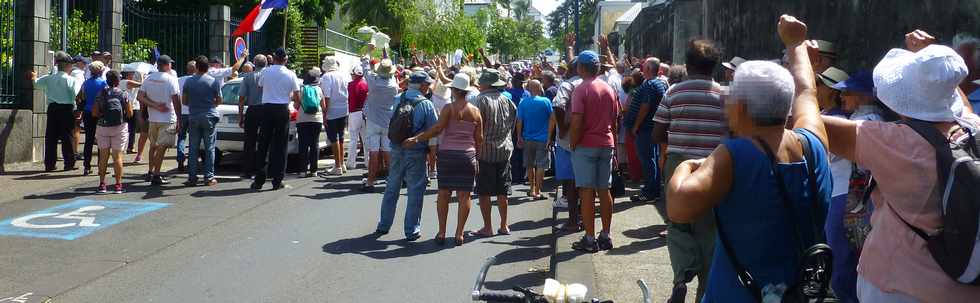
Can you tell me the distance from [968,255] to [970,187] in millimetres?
200

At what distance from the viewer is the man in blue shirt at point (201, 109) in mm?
13109

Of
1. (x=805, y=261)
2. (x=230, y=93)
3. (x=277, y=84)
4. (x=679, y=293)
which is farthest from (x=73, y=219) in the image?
(x=805, y=261)

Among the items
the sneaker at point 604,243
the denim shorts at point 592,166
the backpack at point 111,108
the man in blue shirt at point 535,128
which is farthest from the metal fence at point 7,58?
the sneaker at point 604,243

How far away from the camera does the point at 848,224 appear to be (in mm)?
4832

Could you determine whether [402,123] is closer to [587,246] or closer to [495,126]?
[495,126]

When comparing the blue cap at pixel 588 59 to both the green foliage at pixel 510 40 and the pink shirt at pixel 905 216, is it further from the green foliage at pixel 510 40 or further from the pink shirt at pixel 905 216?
the green foliage at pixel 510 40

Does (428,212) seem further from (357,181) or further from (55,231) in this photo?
(55,231)

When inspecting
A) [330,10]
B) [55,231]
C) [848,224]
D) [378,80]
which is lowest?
[55,231]

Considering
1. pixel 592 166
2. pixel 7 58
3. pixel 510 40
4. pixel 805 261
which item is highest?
pixel 510 40

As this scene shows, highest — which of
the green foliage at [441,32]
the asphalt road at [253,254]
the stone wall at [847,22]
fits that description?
the green foliage at [441,32]

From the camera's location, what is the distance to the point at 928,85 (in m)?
A: 3.24

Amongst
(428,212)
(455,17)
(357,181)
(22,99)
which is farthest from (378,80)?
(455,17)

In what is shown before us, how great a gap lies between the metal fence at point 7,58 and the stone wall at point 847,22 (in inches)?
424

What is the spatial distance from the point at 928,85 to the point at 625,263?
510cm
